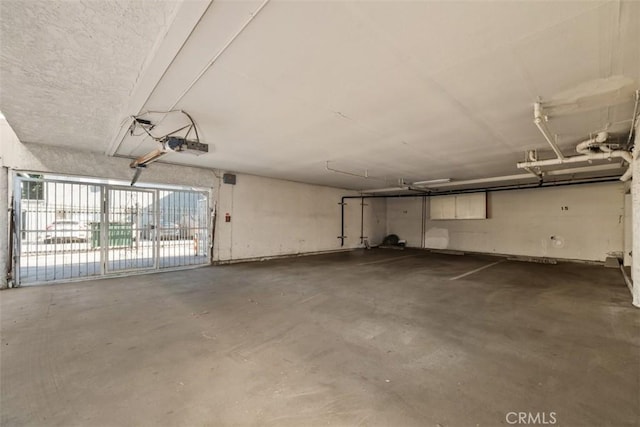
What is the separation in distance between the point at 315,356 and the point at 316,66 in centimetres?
256

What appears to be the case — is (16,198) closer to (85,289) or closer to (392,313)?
(85,289)

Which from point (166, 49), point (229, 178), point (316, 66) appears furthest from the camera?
point (229, 178)

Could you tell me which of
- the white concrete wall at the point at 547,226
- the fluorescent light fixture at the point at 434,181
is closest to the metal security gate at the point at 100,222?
the fluorescent light fixture at the point at 434,181

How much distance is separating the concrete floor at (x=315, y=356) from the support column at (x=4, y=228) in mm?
607

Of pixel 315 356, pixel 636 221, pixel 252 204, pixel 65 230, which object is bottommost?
pixel 315 356

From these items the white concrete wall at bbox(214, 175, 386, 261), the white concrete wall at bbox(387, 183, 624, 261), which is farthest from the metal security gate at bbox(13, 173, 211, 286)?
the white concrete wall at bbox(387, 183, 624, 261)

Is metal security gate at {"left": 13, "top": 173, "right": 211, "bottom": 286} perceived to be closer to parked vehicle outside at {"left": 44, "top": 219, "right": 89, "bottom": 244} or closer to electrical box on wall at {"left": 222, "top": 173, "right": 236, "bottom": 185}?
parked vehicle outside at {"left": 44, "top": 219, "right": 89, "bottom": 244}

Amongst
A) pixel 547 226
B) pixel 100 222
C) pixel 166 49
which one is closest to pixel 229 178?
pixel 100 222

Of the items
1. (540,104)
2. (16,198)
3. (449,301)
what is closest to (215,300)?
(449,301)

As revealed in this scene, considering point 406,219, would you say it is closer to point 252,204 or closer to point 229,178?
point 252,204

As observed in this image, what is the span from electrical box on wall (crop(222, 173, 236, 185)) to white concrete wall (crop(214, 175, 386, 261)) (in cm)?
14

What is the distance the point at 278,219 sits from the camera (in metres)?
8.27

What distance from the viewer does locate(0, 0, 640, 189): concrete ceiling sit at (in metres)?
1.67

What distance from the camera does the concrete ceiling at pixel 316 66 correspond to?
167cm
